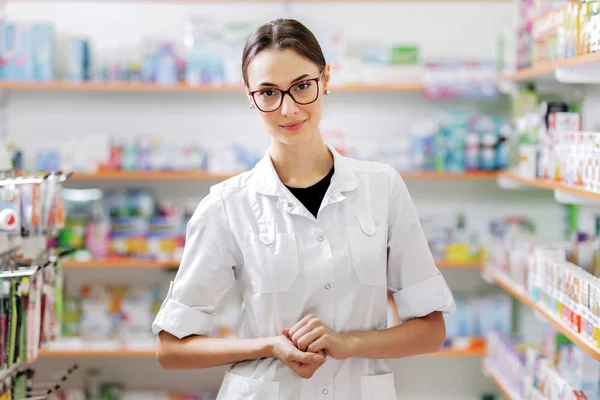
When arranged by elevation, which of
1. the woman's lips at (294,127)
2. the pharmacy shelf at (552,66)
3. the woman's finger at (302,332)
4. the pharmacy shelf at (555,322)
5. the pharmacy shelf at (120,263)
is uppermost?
the pharmacy shelf at (552,66)

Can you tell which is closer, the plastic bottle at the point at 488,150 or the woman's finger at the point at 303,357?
the woman's finger at the point at 303,357

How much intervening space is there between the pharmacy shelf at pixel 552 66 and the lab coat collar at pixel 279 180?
100 cm

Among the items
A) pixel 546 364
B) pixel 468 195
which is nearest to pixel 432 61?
pixel 468 195

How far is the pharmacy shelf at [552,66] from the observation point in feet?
8.44

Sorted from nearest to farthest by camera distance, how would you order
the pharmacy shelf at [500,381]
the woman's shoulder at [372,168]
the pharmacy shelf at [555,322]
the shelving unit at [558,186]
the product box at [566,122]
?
1. the woman's shoulder at [372,168]
2. the pharmacy shelf at [555,322]
3. the shelving unit at [558,186]
4. the product box at [566,122]
5. the pharmacy shelf at [500,381]

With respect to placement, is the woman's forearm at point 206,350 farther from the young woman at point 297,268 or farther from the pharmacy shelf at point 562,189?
the pharmacy shelf at point 562,189

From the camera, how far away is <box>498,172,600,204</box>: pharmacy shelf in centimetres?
259

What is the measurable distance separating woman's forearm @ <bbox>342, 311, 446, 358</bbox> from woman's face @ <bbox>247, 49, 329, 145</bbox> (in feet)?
1.72

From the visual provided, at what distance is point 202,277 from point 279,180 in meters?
0.33

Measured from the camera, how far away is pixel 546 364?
3.03 metres

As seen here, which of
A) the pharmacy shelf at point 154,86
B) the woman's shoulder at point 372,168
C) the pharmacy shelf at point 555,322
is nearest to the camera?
the woman's shoulder at point 372,168

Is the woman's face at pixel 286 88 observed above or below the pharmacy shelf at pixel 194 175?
above

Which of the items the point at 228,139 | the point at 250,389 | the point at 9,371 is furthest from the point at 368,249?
the point at 228,139

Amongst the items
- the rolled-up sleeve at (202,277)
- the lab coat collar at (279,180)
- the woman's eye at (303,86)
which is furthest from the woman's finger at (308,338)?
the woman's eye at (303,86)
